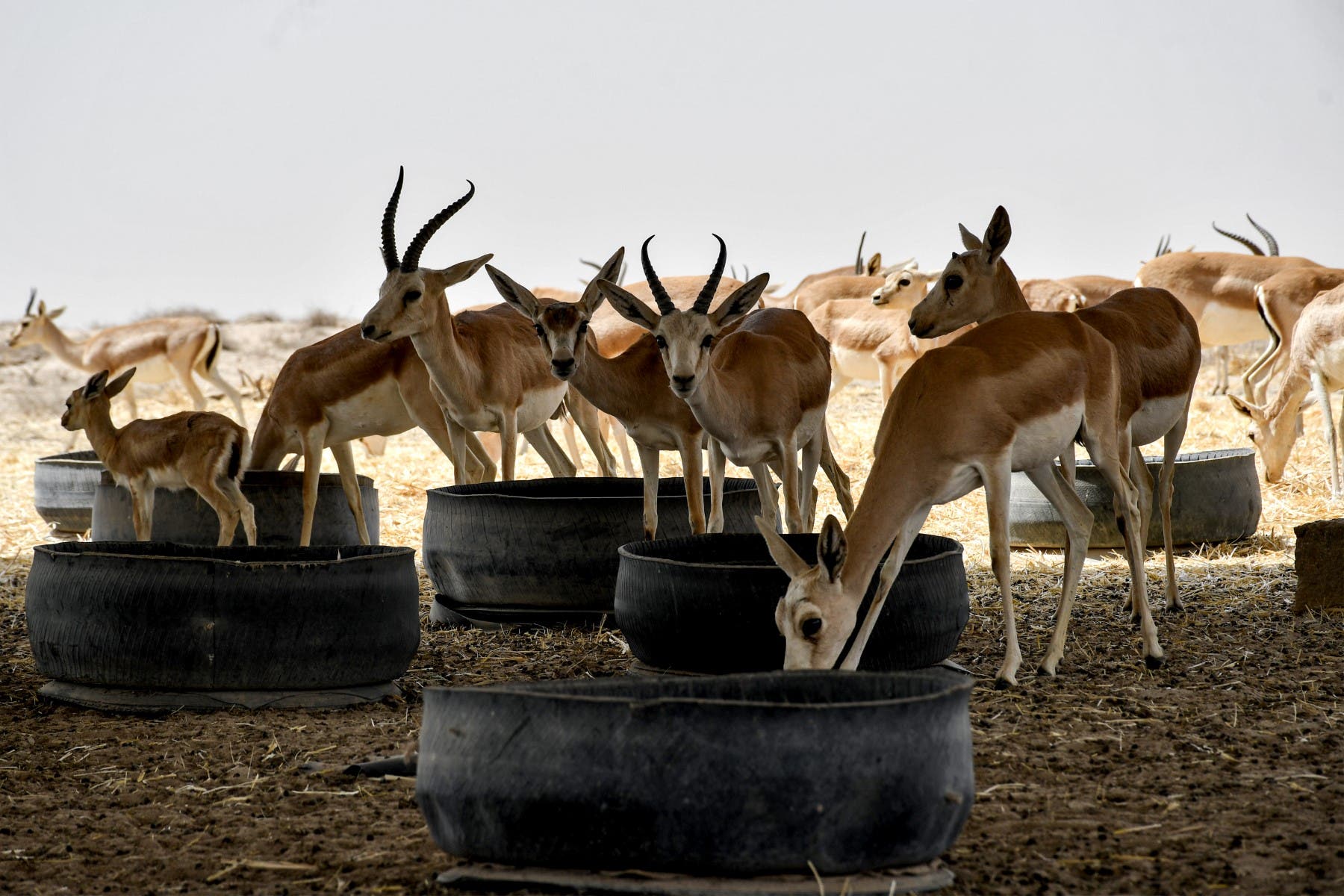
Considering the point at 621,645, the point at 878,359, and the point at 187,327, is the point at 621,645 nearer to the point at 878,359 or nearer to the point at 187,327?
the point at 878,359

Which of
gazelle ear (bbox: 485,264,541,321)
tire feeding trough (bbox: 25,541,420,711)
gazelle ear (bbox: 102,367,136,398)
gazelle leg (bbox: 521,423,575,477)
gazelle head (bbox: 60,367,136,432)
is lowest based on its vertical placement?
tire feeding trough (bbox: 25,541,420,711)

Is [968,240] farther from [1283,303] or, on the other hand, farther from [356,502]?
[1283,303]

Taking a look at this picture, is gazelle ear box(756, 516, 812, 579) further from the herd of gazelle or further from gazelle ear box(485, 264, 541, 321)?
gazelle ear box(485, 264, 541, 321)

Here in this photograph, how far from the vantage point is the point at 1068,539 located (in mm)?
5637

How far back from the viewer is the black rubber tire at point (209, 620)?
16.0ft

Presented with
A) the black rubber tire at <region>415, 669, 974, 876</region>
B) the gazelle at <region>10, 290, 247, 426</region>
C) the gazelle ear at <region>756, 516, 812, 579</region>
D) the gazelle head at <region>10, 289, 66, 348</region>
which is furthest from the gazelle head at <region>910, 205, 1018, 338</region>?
the gazelle head at <region>10, 289, 66, 348</region>

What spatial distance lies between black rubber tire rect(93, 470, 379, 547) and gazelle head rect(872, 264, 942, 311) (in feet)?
28.2

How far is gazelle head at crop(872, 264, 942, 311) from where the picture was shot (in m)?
16.0

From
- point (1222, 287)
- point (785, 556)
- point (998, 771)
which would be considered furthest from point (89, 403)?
point (1222, 287)

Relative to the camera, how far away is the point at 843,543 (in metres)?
4.29

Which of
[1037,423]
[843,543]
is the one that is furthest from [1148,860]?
[1037,423]

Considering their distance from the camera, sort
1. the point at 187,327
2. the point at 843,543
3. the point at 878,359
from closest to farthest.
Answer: the point at 843,543 < the point at 878,359 < the point at 187,327

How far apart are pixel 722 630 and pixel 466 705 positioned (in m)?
1.79

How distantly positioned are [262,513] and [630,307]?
322 cm
